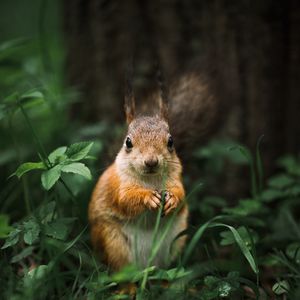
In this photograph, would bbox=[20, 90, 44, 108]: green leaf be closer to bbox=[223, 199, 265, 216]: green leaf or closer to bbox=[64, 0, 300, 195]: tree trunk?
bbox=[64, 0, 300, 195]: tree trunk

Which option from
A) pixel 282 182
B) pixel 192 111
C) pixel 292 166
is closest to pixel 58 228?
pixel 192 111

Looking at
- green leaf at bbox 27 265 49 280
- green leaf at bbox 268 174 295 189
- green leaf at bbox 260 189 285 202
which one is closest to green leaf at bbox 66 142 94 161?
green leaf at bbox 27 265 49 280

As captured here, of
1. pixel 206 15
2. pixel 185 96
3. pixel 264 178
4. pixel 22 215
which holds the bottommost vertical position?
pixel 264 178

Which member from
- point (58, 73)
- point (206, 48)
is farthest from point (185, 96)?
point (58, 73)

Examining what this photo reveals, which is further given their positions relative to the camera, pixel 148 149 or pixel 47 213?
pixel 148 149

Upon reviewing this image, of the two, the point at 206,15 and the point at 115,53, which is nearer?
the point at 206,15

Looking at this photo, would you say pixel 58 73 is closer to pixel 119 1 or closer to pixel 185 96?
pixel 119 1

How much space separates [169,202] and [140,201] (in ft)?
0.42

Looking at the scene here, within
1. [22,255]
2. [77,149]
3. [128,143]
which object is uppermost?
[77,149]

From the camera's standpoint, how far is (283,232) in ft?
8.56

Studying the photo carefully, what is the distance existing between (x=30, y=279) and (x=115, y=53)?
2.03 meters

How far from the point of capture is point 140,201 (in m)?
2.16

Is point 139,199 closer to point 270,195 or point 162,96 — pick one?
point 162,96

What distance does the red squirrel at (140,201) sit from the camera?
85.4 inches
